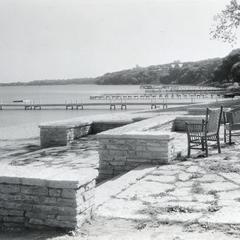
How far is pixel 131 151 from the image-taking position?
8.16 metres

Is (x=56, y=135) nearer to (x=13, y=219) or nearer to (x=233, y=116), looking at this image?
(x=233, y=116)

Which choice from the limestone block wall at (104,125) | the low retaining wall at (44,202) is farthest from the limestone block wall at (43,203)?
the limestone block wall at (104,125)

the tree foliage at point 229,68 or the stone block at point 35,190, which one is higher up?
the tree foliage at point 229,68

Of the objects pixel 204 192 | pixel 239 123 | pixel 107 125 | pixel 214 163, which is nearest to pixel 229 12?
pixel 107 125

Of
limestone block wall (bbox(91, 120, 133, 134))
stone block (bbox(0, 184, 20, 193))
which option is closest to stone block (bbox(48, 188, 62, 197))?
stone block (bbox(0, 184, 20, 193))

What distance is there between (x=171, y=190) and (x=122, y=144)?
6.38 feet

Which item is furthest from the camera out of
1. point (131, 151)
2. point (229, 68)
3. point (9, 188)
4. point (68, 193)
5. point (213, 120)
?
point (229, 68)

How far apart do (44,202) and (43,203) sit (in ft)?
0.05

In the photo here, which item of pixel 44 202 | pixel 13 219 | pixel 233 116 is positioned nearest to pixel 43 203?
pixel 44 202

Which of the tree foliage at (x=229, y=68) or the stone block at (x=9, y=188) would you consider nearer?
the stone block at (x=9, y=188)

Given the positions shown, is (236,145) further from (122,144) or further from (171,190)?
(171,190)

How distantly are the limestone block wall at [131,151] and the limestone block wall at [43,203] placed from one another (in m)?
3.03

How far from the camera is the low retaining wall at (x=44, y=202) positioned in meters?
4.82

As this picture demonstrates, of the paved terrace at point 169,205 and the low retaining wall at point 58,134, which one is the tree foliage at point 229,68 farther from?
the paved terrace at point 169,205
